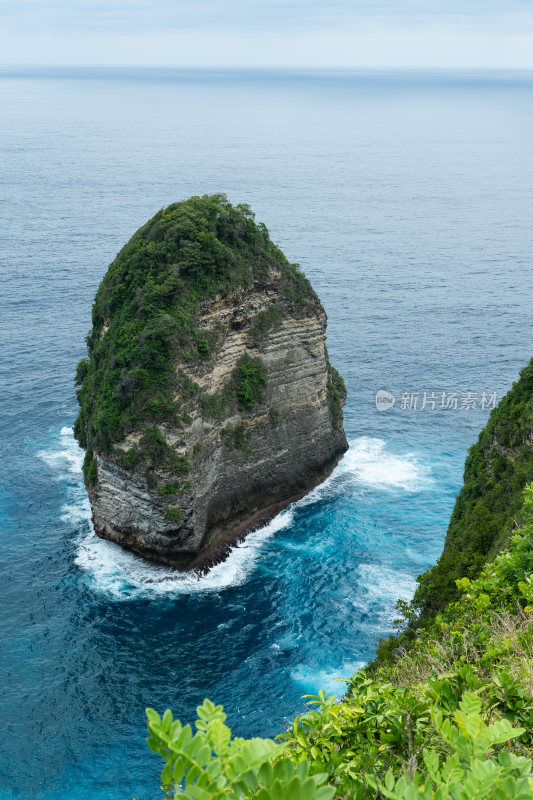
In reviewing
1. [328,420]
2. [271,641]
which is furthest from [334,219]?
[271,641]

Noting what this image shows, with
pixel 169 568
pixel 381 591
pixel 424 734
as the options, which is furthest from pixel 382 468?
pixel 424 734

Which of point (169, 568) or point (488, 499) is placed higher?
point (488, 499)

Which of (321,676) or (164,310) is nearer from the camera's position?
(321,676)

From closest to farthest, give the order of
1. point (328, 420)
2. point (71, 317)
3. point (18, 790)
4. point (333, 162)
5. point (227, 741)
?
point (227, 741)
point (18, 790)
point (328, 420)
point (71, 317)
point (333, 162)

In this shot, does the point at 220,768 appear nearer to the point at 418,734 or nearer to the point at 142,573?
the point at 418,734

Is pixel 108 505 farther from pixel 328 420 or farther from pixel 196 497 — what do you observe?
pixel 328 420

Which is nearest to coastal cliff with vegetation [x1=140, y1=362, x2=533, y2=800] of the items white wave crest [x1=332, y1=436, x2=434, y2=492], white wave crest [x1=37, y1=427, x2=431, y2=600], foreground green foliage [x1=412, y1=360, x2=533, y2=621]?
foreground green foliage [x1=412, y1=360, x2=533, y2=621]
